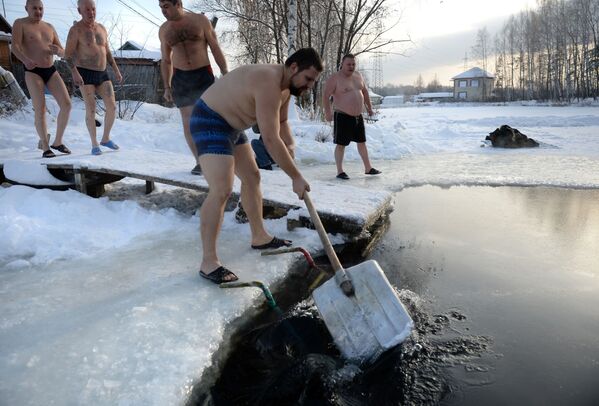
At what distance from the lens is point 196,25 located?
14.0 ft

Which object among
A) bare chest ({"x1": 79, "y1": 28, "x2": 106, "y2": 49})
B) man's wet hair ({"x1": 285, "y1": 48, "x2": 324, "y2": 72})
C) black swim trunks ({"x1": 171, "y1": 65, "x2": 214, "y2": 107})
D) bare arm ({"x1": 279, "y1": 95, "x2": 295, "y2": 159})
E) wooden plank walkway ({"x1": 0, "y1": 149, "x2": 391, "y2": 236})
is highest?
bare chest ({"x1": 79, "y1": 28, "x2": 106, "y2": 49})

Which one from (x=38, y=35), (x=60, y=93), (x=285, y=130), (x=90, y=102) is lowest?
(x=285, y=130)

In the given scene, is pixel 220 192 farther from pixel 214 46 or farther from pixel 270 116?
pixel 214 46

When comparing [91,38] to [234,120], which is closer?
[234,120]

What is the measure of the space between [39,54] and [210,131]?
3611 millimetres

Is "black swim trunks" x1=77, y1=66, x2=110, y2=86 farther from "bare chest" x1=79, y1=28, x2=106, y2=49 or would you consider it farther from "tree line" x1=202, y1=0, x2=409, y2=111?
"tree line" x1=202, y1=0, x2=409, y2=111

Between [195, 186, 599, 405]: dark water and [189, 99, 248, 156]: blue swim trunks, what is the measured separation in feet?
3.60

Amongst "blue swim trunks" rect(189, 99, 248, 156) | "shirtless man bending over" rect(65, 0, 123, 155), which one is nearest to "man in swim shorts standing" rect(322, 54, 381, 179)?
"shirtless man bending over" rect(65, 0, 123, 155)

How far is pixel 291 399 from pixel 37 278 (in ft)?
6.60

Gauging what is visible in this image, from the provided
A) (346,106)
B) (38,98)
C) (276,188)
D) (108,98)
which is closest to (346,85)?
(346,106)

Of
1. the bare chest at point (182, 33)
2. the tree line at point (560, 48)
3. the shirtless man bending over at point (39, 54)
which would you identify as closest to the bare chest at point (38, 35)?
the shirtless man bending over at point (39, 54)

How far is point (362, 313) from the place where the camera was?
2.14 metres

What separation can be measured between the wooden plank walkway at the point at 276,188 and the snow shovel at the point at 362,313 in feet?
4.06

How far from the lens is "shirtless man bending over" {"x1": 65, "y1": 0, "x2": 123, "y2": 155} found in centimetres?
496
